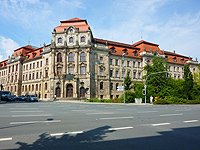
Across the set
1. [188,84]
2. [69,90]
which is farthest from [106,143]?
[69,90]

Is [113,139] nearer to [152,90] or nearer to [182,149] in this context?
[182,149]

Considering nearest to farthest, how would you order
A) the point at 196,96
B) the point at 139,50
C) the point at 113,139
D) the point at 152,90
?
the point at 113,139, the point at 152,90, the point at 196,96, the point at 139,50

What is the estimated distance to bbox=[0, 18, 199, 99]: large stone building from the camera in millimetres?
42562

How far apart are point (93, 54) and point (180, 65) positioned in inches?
1546

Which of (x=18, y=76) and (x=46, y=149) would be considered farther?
(x=18, y=76)

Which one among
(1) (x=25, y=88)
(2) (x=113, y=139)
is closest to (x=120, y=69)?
(1) (x=25, y=88)

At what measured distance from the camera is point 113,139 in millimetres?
5434

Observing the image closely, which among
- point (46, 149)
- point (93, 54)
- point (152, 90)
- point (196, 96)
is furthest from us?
point (93, 54)

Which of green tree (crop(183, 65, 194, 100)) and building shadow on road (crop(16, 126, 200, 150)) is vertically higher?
green tree (crop(183, 65, 194, 100))

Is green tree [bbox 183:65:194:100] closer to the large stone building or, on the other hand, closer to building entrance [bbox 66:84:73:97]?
the large stone building

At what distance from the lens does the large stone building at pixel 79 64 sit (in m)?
42.6

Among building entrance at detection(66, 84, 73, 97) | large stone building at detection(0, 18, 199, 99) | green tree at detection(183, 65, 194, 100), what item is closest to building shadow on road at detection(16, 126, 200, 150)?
large stone building at detection(0, 18, 199, 99)

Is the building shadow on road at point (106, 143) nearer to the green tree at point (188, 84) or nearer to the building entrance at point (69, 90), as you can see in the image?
the green tree at point (188, 84)

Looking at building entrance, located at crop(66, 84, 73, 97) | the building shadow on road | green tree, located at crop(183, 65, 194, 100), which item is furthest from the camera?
building entrance, located at crop(66, 84, 73, 97)
